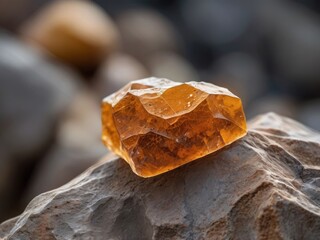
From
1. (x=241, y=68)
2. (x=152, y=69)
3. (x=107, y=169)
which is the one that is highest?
(x=107, y=169)

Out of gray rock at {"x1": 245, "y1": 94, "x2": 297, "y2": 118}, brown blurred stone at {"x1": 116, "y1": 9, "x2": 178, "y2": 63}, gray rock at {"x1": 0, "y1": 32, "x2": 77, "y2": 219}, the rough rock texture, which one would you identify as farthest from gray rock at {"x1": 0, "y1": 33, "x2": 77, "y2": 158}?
the rough rock texture

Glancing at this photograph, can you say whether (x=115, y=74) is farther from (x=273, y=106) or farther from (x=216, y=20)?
(x=216, y=20)

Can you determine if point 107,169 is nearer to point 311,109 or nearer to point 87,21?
point 87,21

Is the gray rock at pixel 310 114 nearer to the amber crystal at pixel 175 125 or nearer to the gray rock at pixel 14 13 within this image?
the gray rock at pixel 14 13

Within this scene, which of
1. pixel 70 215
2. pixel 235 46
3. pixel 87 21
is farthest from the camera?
pixel 235 46

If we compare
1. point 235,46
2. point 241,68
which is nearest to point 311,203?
point 241,68

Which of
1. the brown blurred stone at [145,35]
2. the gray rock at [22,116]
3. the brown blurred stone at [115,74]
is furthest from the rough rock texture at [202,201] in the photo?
the brown blurred stone at [145,35]

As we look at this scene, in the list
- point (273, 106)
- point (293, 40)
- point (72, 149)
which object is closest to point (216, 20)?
point (293, 40)

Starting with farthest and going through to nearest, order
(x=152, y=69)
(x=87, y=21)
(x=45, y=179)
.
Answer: (x=152, y=69)
(x=87, y=21)
(x=45, y=179)
